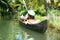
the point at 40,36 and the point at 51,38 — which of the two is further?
the point at 40,36

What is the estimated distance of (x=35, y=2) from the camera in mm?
3445

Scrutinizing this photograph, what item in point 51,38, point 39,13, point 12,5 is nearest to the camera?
point 51,38

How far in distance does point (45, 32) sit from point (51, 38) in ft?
4.67

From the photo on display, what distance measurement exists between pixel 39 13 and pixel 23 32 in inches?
273

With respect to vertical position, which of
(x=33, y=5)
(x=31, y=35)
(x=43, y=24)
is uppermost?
(x=33, y=5)

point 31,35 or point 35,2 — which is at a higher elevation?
point 35,2

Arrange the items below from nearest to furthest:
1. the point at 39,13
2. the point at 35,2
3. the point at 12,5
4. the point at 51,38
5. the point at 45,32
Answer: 1. the point at 35,2
2. the point at 51,38
3. the point at 45,32
4. the point at 39,13
5. the point at 12,5

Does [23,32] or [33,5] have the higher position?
[33,5]

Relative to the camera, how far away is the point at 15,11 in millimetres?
20016

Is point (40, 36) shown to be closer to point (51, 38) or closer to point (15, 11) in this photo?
point (51, 38)

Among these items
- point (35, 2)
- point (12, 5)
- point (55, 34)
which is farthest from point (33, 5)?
point (12, 5)

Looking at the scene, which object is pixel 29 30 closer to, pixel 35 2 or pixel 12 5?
pixel 35 2

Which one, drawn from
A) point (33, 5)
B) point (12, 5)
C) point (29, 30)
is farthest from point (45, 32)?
point (12, 5)

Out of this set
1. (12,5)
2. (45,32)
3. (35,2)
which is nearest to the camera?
(35,2)
